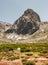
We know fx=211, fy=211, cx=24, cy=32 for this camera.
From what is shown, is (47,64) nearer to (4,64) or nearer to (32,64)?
(32,64)

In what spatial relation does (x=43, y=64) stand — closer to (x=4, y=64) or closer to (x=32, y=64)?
(x=32, y=64)

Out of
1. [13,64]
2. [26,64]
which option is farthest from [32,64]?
[13,64]

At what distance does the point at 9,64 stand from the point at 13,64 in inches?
26.6

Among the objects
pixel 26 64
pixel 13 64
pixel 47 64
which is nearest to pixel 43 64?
pixel 47 64

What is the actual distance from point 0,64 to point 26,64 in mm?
5092

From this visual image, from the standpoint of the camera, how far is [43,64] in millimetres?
39125

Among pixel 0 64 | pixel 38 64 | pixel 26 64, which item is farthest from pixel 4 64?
pixel 38 64

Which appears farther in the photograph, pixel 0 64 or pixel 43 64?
pixel 43 64

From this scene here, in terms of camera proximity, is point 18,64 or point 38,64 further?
point 38,64

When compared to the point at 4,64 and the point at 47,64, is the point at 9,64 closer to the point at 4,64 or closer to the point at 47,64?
the point at 4,64

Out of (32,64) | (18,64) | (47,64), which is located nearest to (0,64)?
(18,64)

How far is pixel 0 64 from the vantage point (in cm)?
3656

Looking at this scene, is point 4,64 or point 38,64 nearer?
point 4,64

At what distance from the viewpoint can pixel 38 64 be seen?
3978 cm
